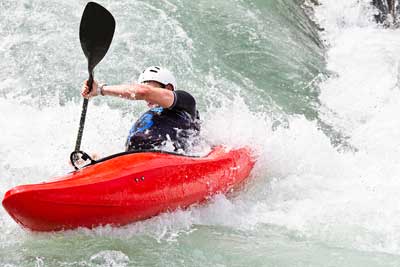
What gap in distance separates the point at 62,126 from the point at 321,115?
11.8 ft

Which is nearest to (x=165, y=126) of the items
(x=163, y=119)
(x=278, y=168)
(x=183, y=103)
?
(x=163, y=119)

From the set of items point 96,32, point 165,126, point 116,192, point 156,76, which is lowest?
point 116,192

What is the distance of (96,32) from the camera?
4.46 meters

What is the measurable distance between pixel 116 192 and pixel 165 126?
2.90 feet

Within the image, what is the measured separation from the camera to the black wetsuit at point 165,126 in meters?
4.76

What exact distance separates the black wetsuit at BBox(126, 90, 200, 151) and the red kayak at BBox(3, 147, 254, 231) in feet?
0.71

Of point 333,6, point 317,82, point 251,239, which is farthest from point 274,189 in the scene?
point 333,6

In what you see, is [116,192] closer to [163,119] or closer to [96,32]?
[163,119]

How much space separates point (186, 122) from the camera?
4.95 meters

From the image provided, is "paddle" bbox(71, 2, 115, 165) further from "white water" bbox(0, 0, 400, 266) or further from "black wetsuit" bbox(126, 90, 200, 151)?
"white water" bbox(0, 0, 400, 266)

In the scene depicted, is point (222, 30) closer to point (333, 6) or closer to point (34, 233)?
point (333, 6)

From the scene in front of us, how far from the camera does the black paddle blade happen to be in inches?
175

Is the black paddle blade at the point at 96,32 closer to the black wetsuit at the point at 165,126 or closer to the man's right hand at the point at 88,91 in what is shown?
the man's right hand at the point at 88,91

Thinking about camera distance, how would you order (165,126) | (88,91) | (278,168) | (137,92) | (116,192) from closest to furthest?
(116,192), (88,91), (137,92), (165,126), (278,168)
